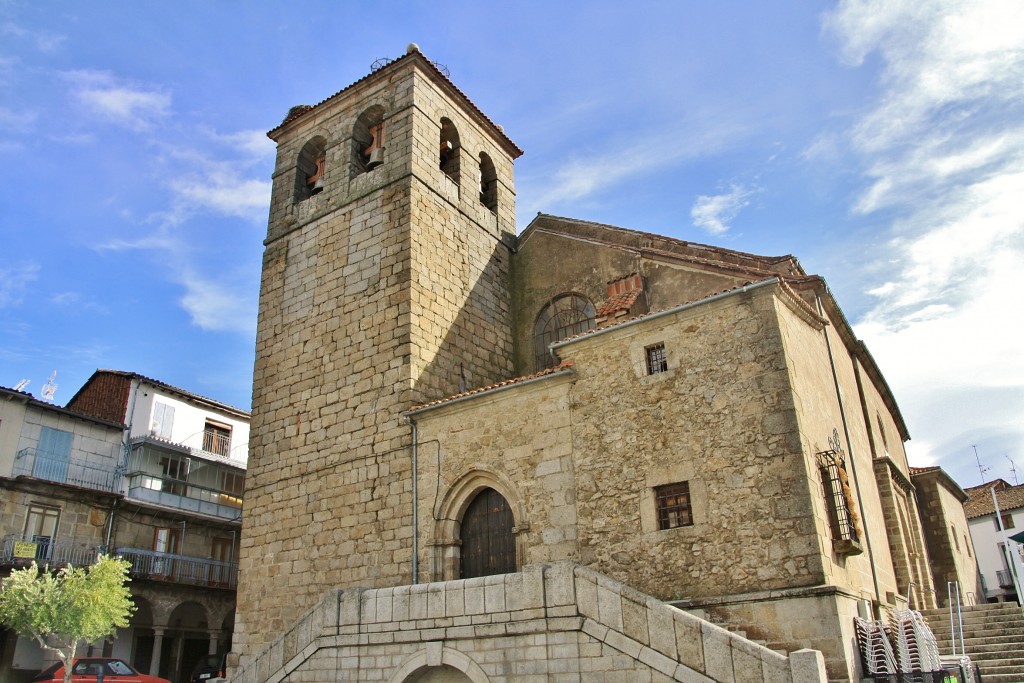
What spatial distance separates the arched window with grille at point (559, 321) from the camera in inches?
681

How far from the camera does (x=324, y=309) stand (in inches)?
676

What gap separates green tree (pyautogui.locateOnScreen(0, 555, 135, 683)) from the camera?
54.6ft

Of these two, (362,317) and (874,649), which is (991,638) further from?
(362,317)

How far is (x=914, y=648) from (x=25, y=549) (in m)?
18.6

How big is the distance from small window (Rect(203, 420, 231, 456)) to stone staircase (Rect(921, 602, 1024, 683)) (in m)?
19.8

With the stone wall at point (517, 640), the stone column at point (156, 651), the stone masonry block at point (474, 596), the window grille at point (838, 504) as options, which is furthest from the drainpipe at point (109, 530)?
the window grille at point (838, 504)

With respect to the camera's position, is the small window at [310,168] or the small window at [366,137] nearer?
the small window at [366,137]

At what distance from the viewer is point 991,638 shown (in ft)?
44.6

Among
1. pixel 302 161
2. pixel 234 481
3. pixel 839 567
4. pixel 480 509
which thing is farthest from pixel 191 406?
pixel 839 567

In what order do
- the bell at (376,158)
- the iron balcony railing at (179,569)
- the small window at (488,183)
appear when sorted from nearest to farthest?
the bell at (376,158), the small window at (488,183), the iron balcony railing at (179,569)

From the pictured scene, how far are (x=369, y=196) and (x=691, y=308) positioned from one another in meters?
8.24

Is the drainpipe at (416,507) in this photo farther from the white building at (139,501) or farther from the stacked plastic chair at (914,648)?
the white building at (139,501)

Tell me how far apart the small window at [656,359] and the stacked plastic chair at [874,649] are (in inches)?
167

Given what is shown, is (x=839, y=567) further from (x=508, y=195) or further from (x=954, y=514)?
(x=954, y=514)
